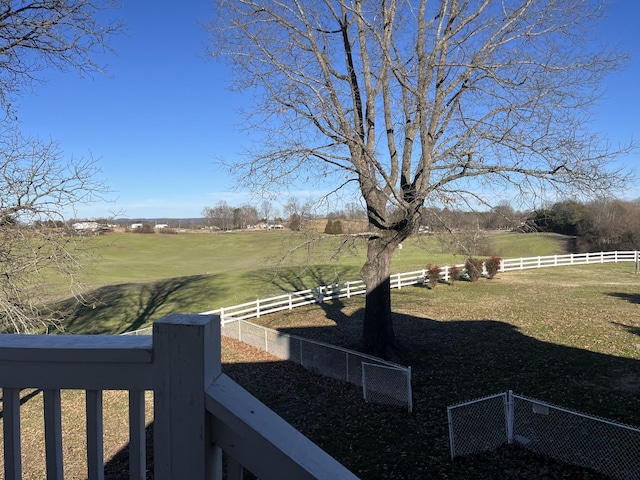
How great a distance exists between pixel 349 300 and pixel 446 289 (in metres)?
6.28

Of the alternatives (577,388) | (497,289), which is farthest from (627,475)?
(497,289)

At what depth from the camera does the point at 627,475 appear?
6.59 meters

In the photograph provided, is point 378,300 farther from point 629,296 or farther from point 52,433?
point 629,296

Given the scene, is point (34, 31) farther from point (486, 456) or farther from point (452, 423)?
point (486, 456)

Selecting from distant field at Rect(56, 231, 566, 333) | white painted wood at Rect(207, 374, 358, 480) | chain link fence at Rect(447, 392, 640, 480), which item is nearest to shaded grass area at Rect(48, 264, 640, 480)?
chain link fence at Rect(447, 392, 640, 480)

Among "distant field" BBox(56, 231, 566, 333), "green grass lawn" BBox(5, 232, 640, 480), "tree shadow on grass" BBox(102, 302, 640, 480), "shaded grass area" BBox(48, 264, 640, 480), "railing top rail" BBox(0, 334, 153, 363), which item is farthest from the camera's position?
"distant field" BBox(56, 231, 566, 333)

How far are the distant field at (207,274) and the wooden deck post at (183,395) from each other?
9.05 meters

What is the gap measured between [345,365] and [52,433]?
35.2 ft

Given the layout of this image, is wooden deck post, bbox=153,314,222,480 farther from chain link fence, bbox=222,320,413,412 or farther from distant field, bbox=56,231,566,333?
distant field, bbox=56,231,566,333

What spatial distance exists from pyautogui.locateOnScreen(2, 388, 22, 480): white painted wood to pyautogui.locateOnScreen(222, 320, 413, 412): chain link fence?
8.88m

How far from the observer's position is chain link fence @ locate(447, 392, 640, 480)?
22.5 ft

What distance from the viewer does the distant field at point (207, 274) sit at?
12.4m

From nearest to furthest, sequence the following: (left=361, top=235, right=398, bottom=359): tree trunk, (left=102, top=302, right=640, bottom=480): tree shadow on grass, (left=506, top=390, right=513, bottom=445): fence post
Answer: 1. (left=102, top=302, right=640, bottom=480): tree shadow on grass
2. (left=506, top=390, right=513, bottom=445): fence post
3. (left=361, top=235, right=398, bottom=359): tree trunk

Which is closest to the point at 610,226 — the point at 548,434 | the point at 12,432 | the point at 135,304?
the point at 135,304
